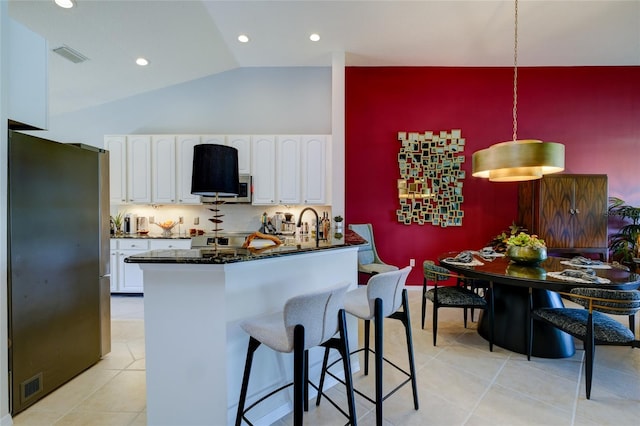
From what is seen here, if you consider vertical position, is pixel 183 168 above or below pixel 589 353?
above

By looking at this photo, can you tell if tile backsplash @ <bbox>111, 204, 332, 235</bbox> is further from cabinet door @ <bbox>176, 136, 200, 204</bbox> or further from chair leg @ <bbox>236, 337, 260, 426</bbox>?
chair leg @ <bbox>236, 337, 260, 426</bbox>

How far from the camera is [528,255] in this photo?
2641mm

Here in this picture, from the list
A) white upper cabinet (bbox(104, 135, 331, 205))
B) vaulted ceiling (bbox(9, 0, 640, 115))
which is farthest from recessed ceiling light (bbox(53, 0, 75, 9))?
white upper cabinet (bbox(104, 135, 331, 205))

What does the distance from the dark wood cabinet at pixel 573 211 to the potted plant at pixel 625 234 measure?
439 mm

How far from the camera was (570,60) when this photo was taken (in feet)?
14.0

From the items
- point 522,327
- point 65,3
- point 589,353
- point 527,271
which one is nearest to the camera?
point 589,353

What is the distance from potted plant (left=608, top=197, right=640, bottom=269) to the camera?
3976 millimetres

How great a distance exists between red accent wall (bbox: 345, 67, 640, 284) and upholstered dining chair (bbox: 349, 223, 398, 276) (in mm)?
409

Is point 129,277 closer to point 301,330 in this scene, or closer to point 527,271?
point 301,330

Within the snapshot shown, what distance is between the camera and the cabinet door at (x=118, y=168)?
435 cm

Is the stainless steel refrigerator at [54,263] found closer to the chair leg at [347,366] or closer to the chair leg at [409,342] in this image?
the chair leg at [347,366]

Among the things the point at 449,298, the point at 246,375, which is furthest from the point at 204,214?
the point at 449,298

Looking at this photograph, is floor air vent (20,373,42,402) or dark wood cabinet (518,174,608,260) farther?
dark wood cabinet (518,174,608,260)

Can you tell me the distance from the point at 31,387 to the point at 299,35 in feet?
14.3
